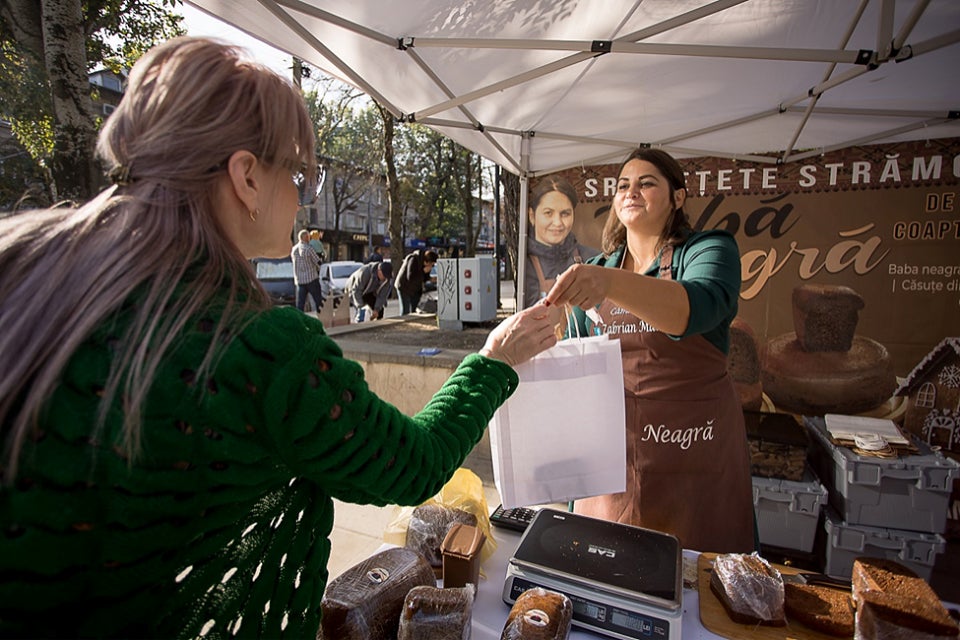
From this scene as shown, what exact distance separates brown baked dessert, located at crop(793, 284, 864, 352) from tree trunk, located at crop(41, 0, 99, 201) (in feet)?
16.9

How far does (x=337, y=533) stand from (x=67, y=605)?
9.87 ft

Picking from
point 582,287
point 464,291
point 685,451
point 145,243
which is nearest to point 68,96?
point 145,243

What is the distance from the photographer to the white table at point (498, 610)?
114 centimetres

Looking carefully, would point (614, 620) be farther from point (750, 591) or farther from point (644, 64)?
point (644, 64)

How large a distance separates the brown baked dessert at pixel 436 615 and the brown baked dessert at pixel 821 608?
2.66ft

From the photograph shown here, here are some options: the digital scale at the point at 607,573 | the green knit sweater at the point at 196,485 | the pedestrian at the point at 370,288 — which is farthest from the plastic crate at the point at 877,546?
the pedestrian at the point at 370,288

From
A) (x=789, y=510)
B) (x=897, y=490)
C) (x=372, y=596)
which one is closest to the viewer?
(x=372, y=596)

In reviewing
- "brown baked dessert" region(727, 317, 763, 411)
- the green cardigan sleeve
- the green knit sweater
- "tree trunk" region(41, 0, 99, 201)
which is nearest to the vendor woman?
the green cardigan sleeve

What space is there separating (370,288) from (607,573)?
9.56 metres

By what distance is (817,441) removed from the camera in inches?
125

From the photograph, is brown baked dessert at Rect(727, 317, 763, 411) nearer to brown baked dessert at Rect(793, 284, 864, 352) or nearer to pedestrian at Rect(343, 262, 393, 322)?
brown baked dessert at Rect(793, 284, 864, 352)

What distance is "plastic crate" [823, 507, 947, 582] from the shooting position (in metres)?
2.63

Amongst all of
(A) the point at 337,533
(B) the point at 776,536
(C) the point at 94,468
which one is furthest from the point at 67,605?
(B) the point at 776,536

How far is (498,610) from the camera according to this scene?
1234 mm
